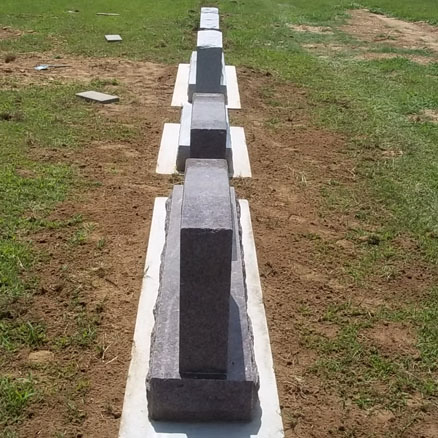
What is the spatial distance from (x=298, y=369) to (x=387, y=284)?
54.7 inches

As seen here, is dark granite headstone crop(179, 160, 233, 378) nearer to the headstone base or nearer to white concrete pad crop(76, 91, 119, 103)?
the headstone base

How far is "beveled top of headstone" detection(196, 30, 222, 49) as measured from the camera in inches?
356

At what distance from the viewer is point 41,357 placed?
3961 millimetres

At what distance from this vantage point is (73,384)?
3748 mm

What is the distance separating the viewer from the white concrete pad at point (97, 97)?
367 inches

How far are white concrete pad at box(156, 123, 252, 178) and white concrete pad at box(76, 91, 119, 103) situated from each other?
58.3 inches

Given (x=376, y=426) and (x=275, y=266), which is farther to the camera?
(x=275, y=266)

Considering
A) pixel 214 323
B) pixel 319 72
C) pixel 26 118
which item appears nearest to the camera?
pixel 214 323

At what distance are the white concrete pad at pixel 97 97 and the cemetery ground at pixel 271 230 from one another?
191mm

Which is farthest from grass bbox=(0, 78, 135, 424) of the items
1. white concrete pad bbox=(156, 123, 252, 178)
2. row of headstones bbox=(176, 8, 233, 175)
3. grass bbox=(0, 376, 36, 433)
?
row of headstones bbox=(176, 8, 233, 175)

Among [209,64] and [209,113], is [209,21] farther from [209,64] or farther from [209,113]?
[209,113]

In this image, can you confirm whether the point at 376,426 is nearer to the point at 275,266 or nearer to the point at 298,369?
the point at 298,369

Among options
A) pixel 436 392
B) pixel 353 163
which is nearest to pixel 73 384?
pixel 436 392

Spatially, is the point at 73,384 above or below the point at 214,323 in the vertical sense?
below
